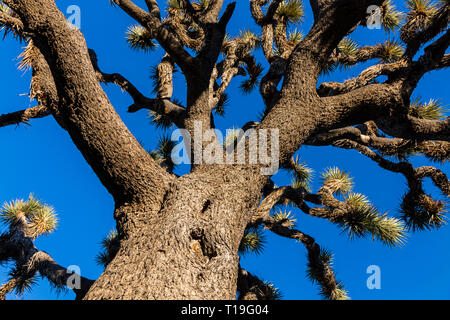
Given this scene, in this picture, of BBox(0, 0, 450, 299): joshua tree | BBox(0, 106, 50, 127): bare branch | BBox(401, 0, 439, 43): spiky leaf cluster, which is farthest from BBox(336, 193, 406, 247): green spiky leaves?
BBox(0, 106, 50, 127): bare branch

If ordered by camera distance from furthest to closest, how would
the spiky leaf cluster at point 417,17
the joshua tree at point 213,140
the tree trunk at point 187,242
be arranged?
1. the spiky leaf cluster at point 417,17
2. the joshua tree at point 213,140
3. the tree trunk at point 187,242

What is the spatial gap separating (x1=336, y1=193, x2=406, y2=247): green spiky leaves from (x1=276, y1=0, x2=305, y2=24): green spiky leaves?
370 centimetres

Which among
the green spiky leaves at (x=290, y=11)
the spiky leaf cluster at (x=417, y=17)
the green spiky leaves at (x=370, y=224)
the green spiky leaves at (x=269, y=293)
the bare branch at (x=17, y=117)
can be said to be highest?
the green spiky leaves at (x=290, y=11)

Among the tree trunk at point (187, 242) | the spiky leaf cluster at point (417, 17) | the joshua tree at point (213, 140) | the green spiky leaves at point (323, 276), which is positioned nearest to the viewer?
the tree trunk at point (187, 242)

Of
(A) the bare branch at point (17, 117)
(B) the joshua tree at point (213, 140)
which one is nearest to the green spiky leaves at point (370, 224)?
(B) the joshua tree at point (213, 140)

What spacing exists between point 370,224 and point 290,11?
4166 millimetres

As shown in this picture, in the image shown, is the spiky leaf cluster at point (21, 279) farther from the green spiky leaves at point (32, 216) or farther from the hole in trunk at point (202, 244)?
the hole in trunk at point (202, 244)

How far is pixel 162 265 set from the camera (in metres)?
1.86

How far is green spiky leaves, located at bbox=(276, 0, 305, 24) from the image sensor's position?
596 cm

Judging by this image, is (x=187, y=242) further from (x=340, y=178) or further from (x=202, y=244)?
(x=340, y=178)

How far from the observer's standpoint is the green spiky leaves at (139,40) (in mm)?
6859

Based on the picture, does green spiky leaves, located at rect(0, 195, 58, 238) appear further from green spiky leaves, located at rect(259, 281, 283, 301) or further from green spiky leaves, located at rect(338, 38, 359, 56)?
green spiky leaves, located at rect(338, 38, 359, 56)

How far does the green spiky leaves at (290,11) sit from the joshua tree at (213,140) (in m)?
0.59
